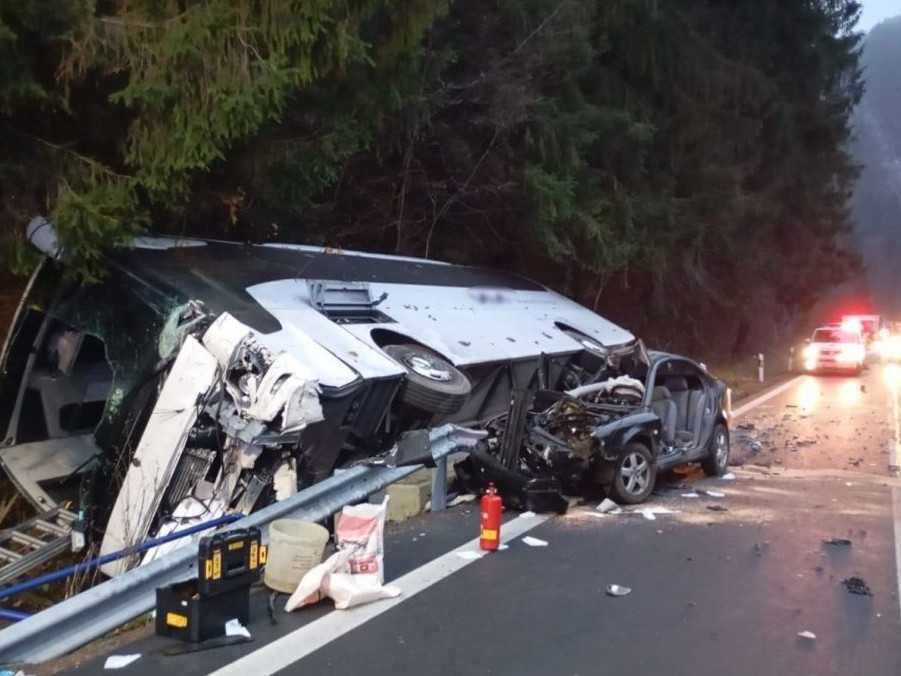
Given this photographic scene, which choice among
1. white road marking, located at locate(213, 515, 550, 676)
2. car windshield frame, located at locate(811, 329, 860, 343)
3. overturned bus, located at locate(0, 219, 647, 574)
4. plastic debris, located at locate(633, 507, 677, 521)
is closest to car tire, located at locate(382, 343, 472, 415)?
overturned bus, located at locate(0, 219, 647, 574)

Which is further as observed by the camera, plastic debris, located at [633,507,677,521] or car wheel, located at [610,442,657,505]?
car wheel, located at [610,442,657,505]

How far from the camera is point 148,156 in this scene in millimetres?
7461

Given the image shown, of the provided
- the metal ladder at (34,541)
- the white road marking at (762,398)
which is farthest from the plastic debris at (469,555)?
the white road marking at (762,398)

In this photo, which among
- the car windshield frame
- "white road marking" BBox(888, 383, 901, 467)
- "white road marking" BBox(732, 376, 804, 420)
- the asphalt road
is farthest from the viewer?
the car windshield frame

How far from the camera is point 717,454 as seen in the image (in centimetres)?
1055

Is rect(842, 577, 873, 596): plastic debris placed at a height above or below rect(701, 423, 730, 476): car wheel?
below

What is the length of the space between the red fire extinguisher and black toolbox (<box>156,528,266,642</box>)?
7.00ft

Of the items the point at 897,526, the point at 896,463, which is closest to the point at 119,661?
the point at 897,526

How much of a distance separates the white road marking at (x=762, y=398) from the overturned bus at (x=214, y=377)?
28.0ft

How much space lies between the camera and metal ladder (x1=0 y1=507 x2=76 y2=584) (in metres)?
6.65

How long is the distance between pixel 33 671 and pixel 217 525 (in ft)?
6.62

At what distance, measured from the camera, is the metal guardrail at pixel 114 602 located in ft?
13.4

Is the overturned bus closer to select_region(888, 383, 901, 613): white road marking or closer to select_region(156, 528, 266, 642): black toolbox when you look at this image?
select_region(156, 528, 266, 642): black toolbox

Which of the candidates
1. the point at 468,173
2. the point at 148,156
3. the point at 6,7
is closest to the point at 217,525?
the point at 148,156
